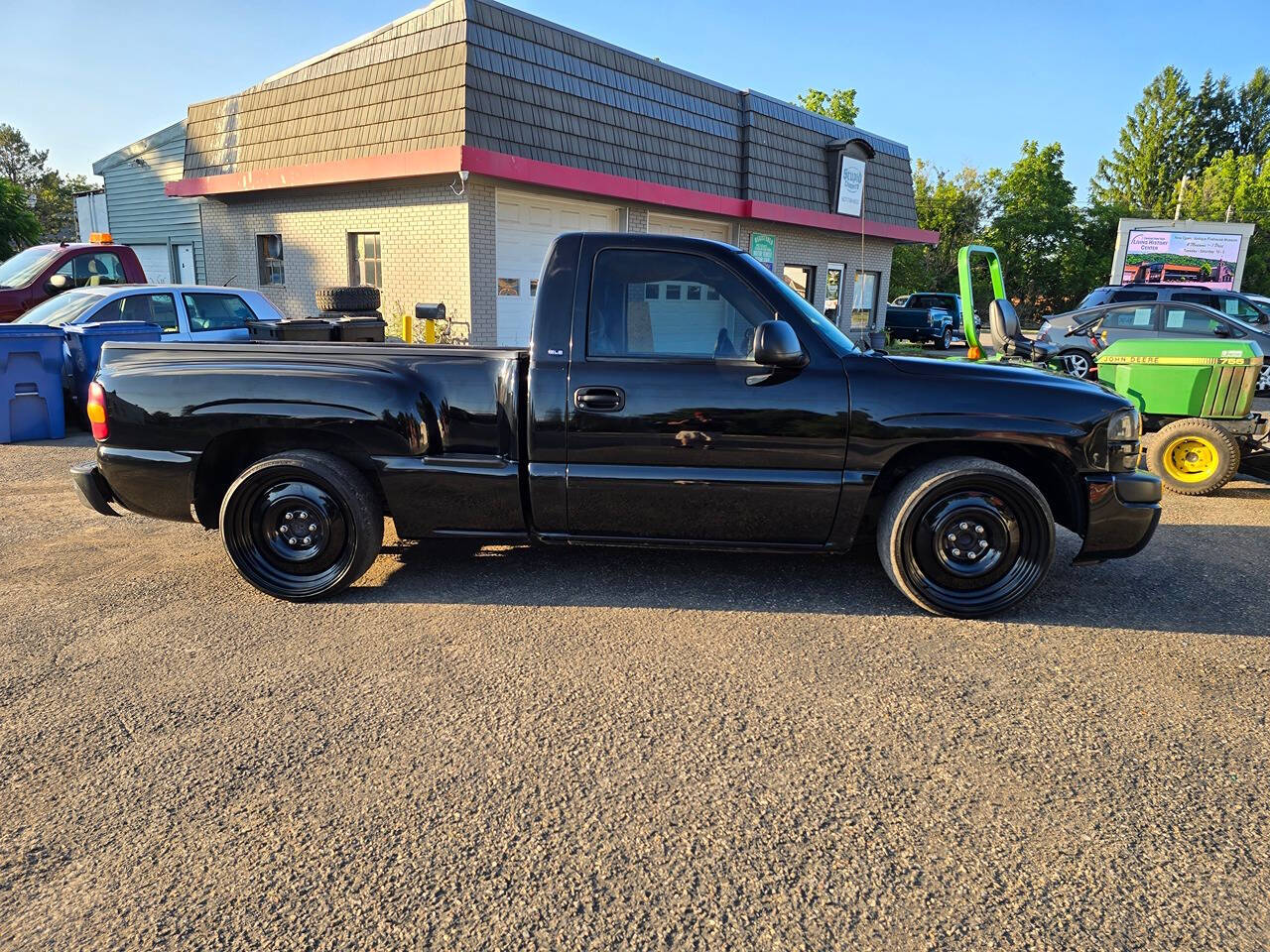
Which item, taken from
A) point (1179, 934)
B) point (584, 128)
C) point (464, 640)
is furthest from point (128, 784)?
point (584, 128)

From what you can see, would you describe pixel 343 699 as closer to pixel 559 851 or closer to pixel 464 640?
pixel 464 640

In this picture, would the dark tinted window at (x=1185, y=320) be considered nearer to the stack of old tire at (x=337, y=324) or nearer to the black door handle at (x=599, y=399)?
the stack of old tire at (x=337, y=324)

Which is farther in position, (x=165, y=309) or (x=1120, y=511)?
(x=165, y=309)

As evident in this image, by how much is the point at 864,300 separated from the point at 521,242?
502 inches

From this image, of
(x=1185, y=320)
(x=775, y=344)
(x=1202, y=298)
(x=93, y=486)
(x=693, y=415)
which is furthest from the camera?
(x=1202, y=298)

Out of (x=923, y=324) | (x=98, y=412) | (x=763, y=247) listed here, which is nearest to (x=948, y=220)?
(x=923, y=324)

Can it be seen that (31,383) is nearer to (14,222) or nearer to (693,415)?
(693,415)

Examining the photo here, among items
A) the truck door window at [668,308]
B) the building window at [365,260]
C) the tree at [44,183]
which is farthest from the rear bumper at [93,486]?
the tree at [44,183]

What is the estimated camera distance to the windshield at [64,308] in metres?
9.77

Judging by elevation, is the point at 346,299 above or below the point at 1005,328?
above

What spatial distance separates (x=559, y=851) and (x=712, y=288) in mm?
2814

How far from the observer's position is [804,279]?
2095cm

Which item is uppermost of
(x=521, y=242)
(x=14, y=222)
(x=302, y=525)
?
(x=14, y=222)

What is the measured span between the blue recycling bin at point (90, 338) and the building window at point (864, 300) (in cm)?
1773
